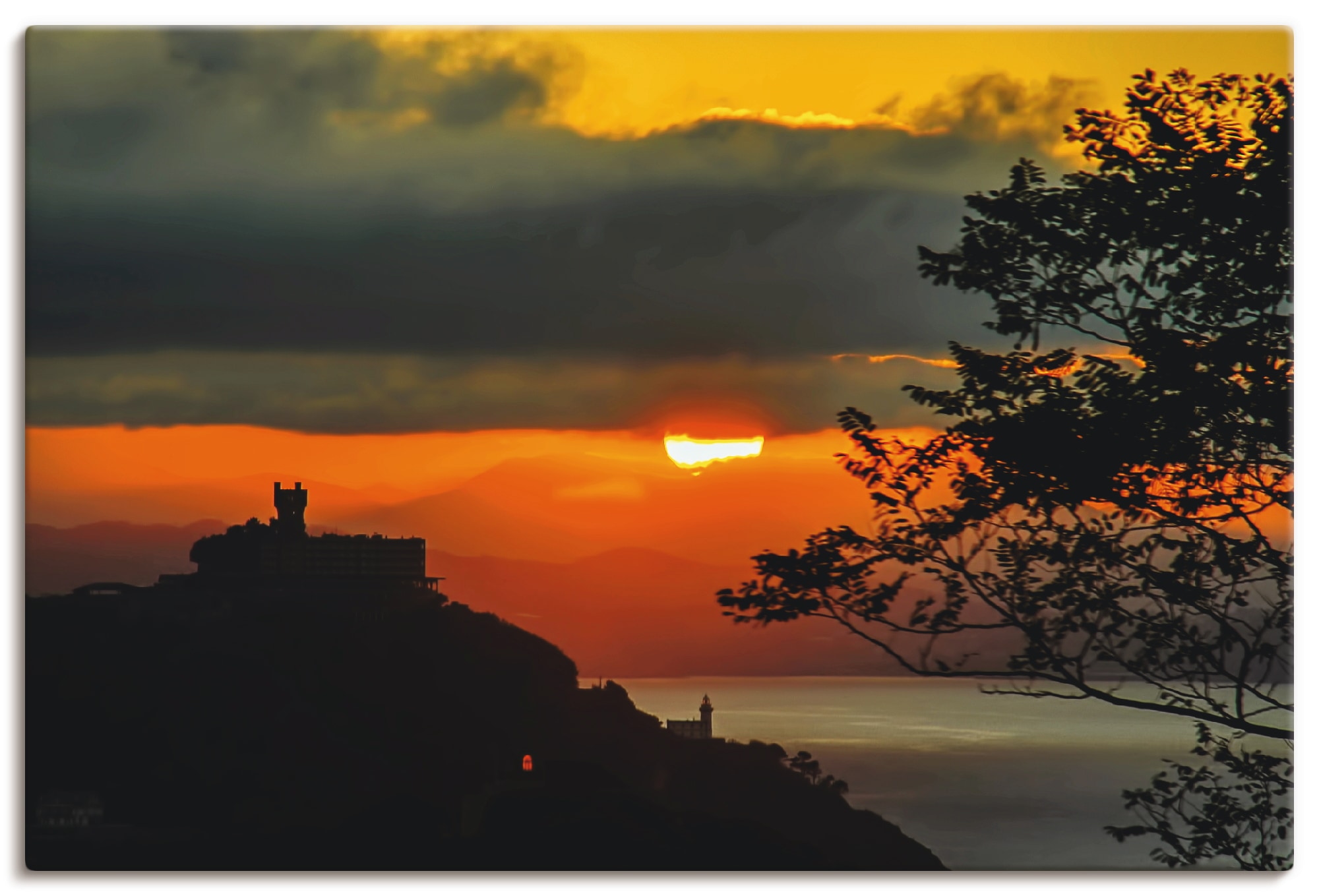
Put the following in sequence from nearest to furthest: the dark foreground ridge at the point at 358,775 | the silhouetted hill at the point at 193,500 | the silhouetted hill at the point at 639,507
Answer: the dark foreground ridge at the point at 358,775
the silhouetted hill at the point at 193,500
the silhouetted hill at the point at 639,507

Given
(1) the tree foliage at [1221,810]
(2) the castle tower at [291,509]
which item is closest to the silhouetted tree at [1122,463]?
(1) the tree foliage at [1221,810]

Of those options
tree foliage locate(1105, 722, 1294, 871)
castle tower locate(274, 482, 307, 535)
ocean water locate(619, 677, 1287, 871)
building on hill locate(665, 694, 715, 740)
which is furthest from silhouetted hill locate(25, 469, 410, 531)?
tree foliage locate(1105, 722, 1294, 871)

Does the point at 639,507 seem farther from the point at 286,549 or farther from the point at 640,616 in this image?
the point at 286,549

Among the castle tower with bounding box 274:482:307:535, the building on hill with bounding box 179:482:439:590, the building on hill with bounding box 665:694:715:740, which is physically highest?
the castle tower with bounding box 274:482:307:535

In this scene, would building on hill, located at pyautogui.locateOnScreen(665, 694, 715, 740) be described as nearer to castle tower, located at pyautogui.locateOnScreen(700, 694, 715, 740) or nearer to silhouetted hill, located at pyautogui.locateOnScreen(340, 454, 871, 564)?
castle tower, located at pyautogui.locateOnScreen(700, 694, 715, 740)

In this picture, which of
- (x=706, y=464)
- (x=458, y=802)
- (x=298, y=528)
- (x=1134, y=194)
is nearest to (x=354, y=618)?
(x=298, y=528)

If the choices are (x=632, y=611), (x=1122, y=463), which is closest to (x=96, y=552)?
(x=632, y=611)

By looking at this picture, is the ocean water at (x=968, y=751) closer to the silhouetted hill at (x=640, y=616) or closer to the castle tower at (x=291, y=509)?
the silhouetted hill at (x=640, y=616)
